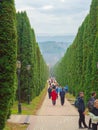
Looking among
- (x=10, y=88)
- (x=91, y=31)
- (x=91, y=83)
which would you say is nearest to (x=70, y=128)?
(x=10, y=88)

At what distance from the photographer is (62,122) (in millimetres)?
23500

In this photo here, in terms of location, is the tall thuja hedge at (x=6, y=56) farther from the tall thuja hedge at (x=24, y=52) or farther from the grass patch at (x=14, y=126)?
the tall thuja hedge at (x=24, y=52)

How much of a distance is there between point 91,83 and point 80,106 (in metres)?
12.6

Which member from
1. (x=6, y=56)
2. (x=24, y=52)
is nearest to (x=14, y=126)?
(x=6, y=56)

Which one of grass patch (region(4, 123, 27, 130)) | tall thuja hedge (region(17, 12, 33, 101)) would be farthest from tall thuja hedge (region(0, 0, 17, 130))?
tall thuja hedge (region(17, 12, 33, 101))

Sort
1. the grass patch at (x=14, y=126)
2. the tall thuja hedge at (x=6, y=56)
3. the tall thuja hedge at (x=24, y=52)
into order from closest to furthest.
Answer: the tall thuja hedge at (x=6, y=56), the grass patch at (x=14, y=126), the tall thuja hedge at (x=24, y=52)

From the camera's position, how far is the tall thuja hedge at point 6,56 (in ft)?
55.2

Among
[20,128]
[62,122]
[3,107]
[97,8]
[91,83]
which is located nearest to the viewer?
[3,107]

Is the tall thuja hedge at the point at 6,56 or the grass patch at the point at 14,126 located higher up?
the tall thuja hedge at the point at 6,56

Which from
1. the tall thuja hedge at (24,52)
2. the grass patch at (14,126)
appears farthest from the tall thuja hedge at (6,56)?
the tall thuja hedge at (24,52)

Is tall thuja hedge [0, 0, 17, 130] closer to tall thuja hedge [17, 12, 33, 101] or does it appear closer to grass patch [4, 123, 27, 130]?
grass patch [4, 123, 27, 130]

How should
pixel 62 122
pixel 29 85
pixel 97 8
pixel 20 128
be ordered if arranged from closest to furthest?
pixel 20 128 < pixel 62 122 < pixel 97 8 < pixel 29 85

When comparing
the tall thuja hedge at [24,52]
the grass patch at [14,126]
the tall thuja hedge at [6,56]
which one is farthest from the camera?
the tall thuja hedge at [24,52]

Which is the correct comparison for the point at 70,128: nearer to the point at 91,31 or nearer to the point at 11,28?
the point at 11,28
